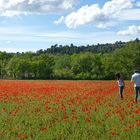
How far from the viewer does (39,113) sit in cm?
1867

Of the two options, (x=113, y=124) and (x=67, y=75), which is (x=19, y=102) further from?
(x=67, y=75)

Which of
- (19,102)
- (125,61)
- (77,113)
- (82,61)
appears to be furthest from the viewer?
(82,61)

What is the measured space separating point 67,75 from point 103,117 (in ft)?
374

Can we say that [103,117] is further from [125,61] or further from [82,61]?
[82,61]

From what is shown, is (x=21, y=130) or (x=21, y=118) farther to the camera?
(x=21, y=118)

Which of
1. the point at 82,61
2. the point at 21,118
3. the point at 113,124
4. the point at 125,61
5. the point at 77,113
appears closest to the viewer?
the point at 113,124

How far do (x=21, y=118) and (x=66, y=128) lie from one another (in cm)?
310

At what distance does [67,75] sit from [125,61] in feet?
70.4

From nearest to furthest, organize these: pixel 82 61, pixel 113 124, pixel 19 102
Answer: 1. pixel 113 124
2. pixel 19 102
3. pixel 82 61

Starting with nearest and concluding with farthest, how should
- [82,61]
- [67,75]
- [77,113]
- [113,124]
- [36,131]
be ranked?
[36,131] → [113,124] → [77,113] → [67,75] → [82,61]

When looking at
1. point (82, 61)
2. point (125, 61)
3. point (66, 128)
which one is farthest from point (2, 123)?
point (82, 61)

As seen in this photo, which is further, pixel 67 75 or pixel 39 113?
pixel 67 75

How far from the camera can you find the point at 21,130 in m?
14.2

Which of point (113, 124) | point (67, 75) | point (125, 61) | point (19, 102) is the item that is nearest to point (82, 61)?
point (67, 75)
